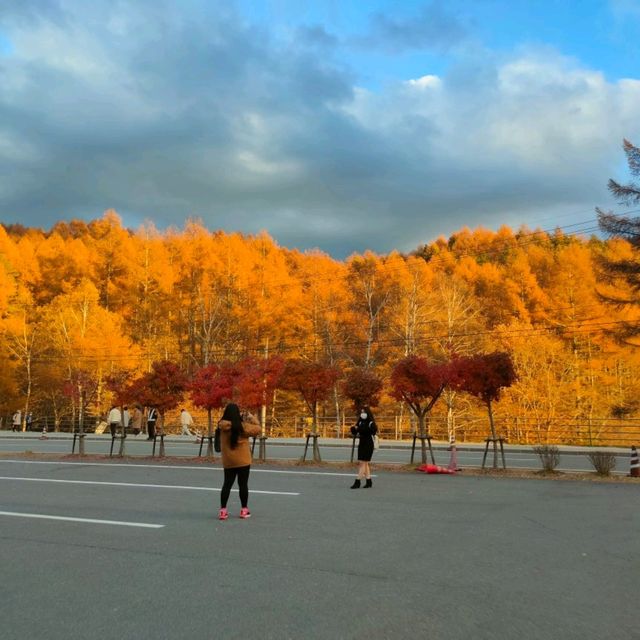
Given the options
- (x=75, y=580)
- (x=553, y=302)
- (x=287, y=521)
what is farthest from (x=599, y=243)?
(x=75, y=580)

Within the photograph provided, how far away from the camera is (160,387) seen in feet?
68.4

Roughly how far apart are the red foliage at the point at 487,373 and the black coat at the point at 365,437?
4.70 m

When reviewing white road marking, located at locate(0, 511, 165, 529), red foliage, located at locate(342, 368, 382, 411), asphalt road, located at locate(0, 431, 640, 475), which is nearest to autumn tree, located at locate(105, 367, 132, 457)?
asphalt road, located at locate(0, 431, 640, 475)

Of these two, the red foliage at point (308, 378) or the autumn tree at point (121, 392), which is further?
the autumn tree at point (121, 392)

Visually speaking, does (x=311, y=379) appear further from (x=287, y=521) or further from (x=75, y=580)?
(x=75, y=580)

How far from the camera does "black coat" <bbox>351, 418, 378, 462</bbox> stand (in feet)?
41.5

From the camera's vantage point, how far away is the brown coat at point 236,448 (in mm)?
8773

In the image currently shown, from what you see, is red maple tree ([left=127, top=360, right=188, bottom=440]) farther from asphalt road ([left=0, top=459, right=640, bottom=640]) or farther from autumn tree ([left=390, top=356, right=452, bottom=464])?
asphalt road ([left=0, top=459, right=640, bottom=640])

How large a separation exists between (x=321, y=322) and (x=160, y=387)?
24104mm

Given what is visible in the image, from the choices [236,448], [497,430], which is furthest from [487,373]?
[497,430]

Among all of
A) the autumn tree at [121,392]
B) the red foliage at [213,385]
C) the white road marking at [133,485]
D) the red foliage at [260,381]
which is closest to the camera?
the white road marking at [133,485]

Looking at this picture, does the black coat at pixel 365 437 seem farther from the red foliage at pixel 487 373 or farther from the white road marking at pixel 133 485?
the red foliage at pixel 487 373

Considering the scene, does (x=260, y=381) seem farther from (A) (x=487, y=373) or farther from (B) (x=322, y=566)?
(B) (x=322, y=566)

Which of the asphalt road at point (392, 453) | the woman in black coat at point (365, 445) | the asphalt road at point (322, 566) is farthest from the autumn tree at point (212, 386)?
the asphalt road at point (322, 566)
